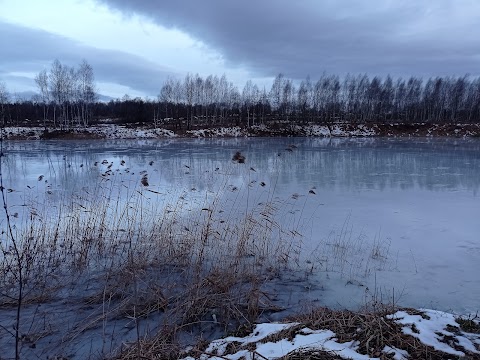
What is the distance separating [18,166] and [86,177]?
5636 mm

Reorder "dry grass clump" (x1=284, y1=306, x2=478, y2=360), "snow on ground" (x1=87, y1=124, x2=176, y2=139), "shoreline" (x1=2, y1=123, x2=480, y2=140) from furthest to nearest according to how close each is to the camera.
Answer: "snow on ground" (x1=87, y1=124, x2=176, y2=139), "shoreline" (x1=2, y1=123, x2=480, y2=140), "dry grass clump" (x1=284, y1=306, x2=478, y2=360)

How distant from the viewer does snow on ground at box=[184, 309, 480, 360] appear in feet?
8.71

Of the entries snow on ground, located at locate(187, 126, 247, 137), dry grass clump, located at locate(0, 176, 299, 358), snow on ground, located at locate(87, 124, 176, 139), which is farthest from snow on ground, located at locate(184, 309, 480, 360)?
snow on ground, located at locate(187, 126, 247, 137)

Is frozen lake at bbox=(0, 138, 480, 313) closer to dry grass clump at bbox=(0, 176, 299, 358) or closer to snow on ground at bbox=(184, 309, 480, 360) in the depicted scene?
dry grass clump at bbox=(0, 176, 299, 358)

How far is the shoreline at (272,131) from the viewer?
39559 millimetres

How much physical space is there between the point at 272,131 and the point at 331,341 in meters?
45.8

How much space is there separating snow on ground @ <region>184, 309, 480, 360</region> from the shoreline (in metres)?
38.7

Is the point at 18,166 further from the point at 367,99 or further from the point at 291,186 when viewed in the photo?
the point at 367,99

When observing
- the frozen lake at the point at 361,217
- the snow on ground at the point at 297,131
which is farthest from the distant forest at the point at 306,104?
the frozen lake at the point at 361,217

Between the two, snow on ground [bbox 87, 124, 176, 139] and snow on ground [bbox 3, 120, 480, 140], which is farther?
snow on ground [bbox 3, 120, 480, 140]

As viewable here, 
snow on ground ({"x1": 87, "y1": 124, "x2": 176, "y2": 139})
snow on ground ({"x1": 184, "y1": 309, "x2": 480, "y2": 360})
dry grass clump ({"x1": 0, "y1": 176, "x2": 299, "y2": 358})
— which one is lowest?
dry grass clump ({"x1": 0, "y1": 176, "x2": 299, "y2": 358})

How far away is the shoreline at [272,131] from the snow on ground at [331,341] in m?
38.7

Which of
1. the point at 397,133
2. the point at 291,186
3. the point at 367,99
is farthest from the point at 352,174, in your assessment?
the point at 367,99

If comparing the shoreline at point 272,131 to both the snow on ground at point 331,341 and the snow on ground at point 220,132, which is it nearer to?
the snow on ground at point 220,132
